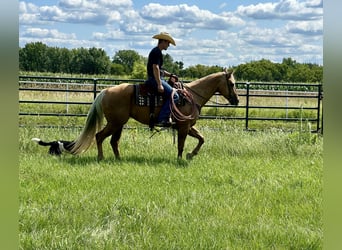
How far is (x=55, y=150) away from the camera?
323 inches

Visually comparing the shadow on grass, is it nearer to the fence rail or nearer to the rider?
the rider

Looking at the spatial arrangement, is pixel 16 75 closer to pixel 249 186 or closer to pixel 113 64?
pixel 249 186

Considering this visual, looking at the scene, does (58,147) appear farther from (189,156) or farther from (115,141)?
(189,156)

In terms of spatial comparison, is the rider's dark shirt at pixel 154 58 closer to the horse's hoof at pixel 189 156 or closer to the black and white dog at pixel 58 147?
the horse's hoof at pixel 189 156

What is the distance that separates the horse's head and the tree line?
37.1ft

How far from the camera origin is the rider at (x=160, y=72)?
7.82 metres

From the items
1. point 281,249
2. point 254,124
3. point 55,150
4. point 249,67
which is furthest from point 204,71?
point 281,249

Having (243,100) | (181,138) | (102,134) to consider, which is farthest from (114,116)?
(243,100)

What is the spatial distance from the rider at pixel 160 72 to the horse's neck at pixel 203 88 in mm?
581

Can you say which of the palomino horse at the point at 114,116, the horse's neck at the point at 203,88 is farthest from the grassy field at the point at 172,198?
the horse's neck at the point at 203,88

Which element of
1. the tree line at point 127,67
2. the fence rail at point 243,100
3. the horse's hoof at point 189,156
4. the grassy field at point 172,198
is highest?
the tree line at point 127,67

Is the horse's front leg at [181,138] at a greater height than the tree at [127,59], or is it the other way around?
the tree at [127,59]

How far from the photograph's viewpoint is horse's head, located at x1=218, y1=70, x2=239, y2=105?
8.83 m

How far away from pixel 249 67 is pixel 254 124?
37.8 feet
